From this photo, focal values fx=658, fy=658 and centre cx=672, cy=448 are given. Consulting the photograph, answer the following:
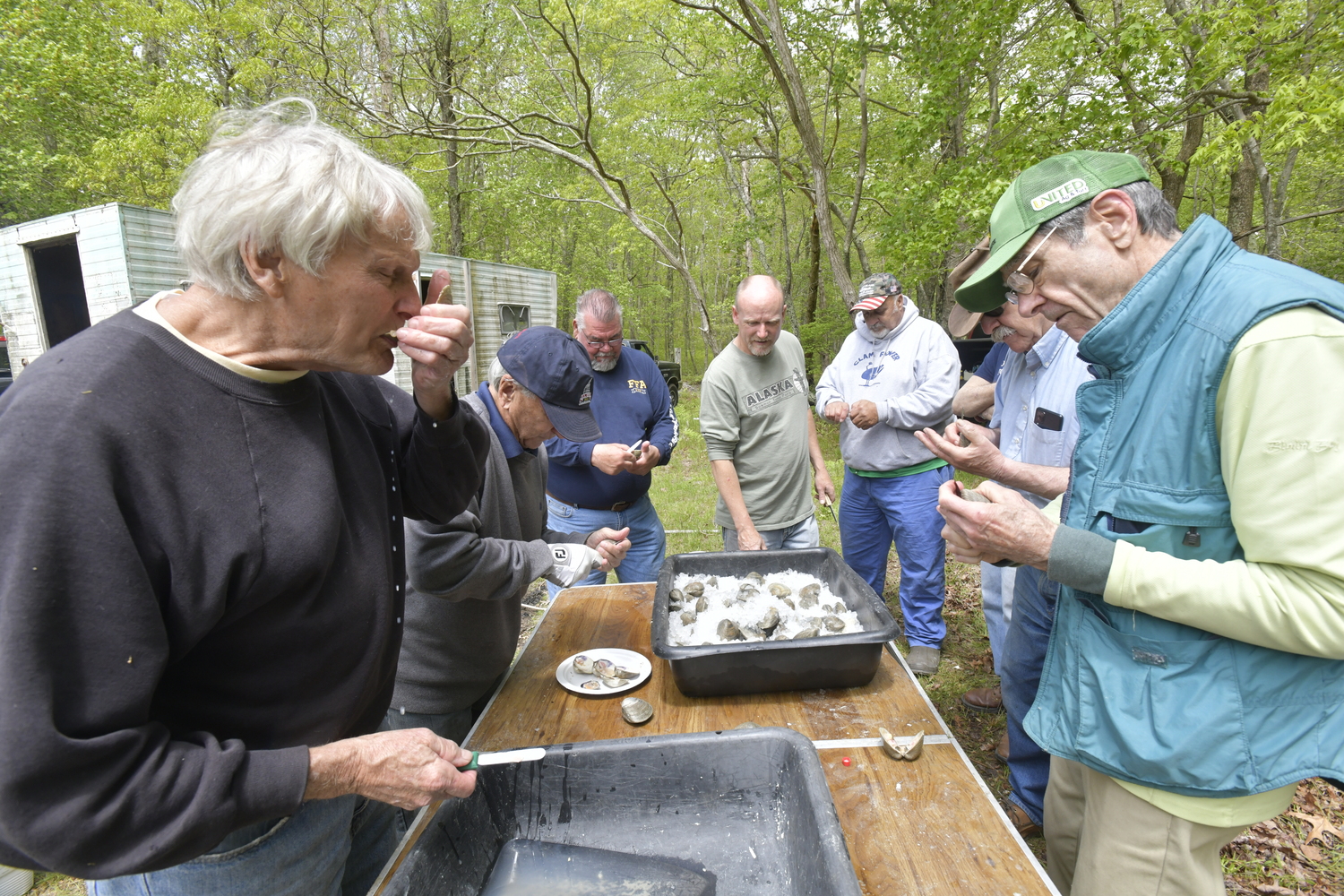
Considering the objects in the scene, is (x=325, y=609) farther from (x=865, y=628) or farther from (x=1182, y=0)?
(x=1182, y=0)

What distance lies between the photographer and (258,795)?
96 cm

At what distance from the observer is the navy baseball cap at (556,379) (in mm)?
2104

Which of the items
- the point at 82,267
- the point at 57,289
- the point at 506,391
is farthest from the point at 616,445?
the point at 57,289

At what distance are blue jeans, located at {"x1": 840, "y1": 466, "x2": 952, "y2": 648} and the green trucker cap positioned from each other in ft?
7.57

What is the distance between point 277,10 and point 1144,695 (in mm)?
12234

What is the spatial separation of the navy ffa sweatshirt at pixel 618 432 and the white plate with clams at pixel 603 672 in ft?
4.77

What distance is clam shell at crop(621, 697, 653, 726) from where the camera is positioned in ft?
5.67

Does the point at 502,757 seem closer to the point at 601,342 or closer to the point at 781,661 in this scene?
the point at 781,661

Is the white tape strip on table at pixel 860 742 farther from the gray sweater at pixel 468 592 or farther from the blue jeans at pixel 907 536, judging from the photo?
the blue jeans at pixel 907 536

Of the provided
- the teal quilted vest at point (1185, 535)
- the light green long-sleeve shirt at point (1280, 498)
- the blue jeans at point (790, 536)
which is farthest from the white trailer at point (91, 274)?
the light green long-sleeve shirt at point (1280, 498)

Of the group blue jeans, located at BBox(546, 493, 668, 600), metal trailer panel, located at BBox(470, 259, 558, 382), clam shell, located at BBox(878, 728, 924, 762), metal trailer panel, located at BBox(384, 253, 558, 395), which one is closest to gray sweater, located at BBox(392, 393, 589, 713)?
clam shell, located at BBox(878, 728, 924, 762)

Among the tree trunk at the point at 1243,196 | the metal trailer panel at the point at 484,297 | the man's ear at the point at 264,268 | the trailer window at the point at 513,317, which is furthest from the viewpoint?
the trailer window at the point at 513,317

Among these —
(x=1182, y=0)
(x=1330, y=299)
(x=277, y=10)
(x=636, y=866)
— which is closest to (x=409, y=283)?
(x=636, y=866)

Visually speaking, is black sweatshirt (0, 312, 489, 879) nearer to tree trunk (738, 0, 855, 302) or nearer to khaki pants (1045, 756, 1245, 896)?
khaki pants (1045, 756, 1245, 896)
